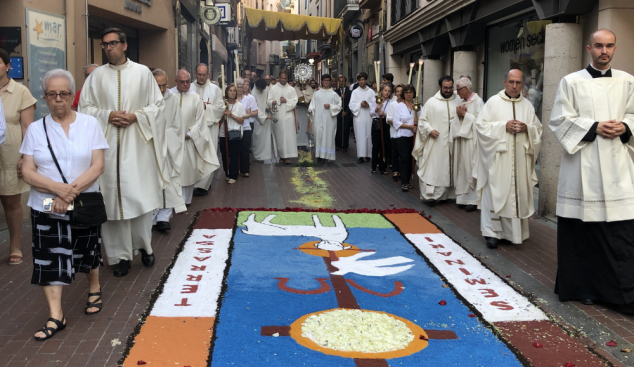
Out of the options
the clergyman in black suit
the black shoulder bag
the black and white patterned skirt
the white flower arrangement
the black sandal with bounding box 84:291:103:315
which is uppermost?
the clergyman in black suit

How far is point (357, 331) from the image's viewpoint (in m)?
4.37

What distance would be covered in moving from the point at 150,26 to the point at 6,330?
11796 millimetres

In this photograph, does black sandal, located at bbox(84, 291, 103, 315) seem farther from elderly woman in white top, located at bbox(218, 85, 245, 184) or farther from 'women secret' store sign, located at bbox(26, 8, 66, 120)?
elderly woman in white top, located at bbox(218, 85, 245, 184)

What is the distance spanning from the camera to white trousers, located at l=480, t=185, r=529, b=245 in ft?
22.7

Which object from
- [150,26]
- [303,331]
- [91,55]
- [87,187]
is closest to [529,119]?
[303,331]

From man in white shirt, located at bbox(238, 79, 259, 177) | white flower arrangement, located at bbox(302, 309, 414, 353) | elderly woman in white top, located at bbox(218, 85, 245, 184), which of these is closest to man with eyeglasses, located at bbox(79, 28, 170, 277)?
white flower arrangement, located at bbox(302, 309, 414, 353)

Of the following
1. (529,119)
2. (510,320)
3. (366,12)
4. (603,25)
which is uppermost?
(366,12)

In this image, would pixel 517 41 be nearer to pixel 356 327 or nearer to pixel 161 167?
pixel 161 167

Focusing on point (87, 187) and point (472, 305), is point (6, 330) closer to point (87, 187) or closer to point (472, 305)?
point (87, 187)

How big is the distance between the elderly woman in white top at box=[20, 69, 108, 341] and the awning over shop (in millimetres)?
14386

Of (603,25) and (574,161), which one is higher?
(603,25)

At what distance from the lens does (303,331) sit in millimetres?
4367

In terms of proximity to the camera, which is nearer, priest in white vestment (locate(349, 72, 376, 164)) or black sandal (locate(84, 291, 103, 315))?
black sandal (locate(84, 291, 103, 315))

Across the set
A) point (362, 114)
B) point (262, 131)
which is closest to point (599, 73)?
point (362, 114)
